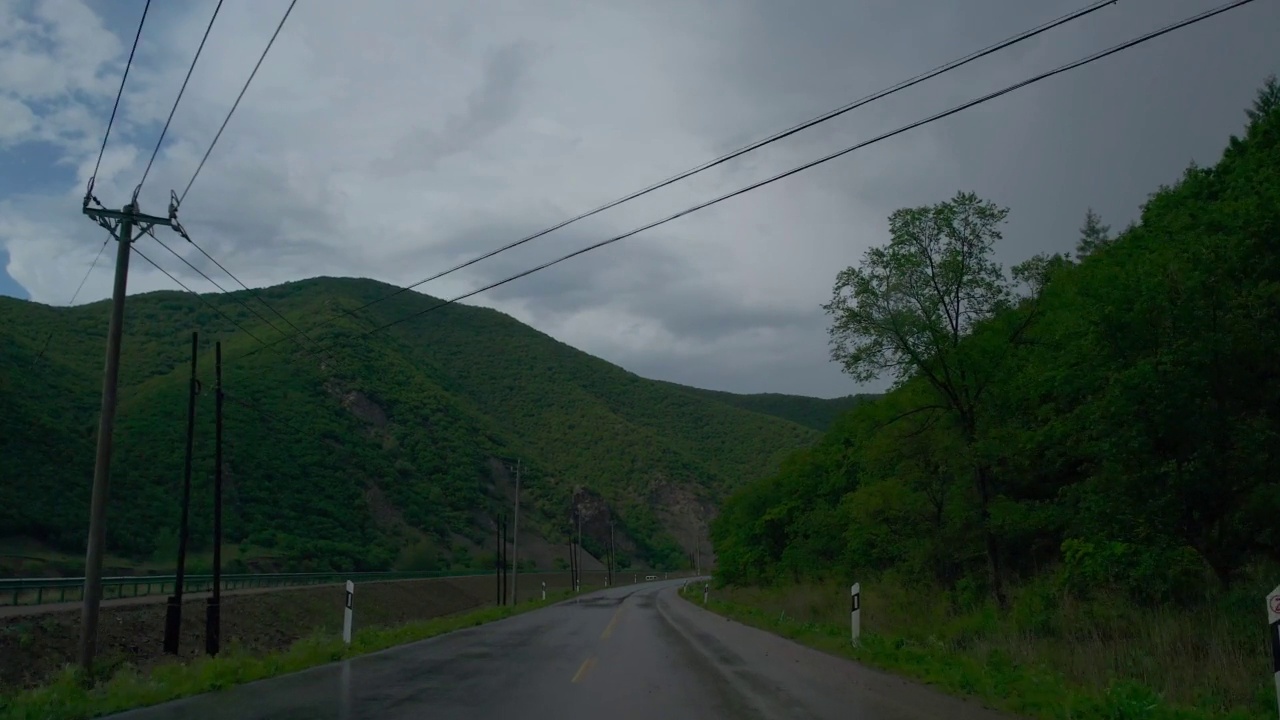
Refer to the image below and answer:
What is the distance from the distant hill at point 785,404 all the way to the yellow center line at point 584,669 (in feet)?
455

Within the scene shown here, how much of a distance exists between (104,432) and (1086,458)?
22864mm

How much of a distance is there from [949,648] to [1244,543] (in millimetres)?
5714

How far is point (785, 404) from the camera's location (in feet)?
560

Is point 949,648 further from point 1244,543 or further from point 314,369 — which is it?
point 314,369

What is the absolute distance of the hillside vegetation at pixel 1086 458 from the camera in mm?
14656

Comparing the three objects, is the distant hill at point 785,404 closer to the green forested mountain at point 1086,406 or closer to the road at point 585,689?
the green forested mountain at point 1086,406

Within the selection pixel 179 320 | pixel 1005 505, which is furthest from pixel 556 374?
pixel 1005 505

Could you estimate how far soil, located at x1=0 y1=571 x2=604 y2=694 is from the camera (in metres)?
25.1

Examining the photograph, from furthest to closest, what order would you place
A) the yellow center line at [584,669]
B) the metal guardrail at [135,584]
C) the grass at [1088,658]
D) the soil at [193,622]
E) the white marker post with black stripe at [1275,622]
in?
the metal guardrail at [135,584], the soil at [193,622], the yellow center line at [584,669], the grass at [1088,658], the white marker post with black stripe at [1275,622]

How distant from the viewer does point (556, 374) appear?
144 meters

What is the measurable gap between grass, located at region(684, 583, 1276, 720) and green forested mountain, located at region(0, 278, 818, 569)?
1606cm

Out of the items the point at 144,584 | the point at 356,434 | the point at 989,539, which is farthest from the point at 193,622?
the point at 356,434

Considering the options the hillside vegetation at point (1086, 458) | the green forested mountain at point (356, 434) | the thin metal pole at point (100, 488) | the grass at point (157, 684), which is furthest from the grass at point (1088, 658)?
the green forested mountain at point (356, 434)

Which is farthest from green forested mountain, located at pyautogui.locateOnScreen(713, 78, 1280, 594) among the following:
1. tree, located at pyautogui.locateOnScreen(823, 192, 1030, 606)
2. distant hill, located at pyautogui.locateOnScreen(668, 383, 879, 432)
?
distant hill, located at pyautogui.locateOnScreen(668, 383, 879, 432)
